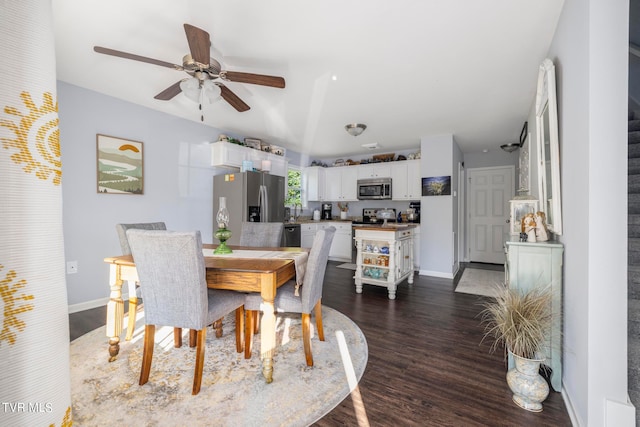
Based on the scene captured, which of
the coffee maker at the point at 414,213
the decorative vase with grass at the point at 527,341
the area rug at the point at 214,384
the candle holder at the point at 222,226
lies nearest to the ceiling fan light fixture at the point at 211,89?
the candle holder at the point at 222,226

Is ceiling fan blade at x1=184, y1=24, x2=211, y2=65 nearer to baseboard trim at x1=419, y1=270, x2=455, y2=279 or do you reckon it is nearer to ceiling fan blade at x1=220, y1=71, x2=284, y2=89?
ceiling fan blade at x1=220, y1=71, x2=284, y2=89

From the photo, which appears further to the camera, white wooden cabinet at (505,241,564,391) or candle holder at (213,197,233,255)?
candle holder at (213,197,233,255)

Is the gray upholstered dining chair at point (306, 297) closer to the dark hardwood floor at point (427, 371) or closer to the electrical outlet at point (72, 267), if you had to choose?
the dark hardwood floor at point (427, 371)

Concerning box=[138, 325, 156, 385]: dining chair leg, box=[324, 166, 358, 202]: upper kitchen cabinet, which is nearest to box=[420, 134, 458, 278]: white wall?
box=[324, 166, 358, 202]: upper kitchen cabinet

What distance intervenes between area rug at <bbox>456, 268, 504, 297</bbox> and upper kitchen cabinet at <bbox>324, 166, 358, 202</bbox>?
263 cm

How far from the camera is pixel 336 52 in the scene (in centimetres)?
230

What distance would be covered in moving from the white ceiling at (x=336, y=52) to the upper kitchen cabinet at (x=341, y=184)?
2.36 metres

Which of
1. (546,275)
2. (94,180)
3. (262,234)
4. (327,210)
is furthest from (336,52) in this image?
(327,210)

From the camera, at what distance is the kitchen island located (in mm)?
3574

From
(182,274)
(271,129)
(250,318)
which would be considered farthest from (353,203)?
(182,274)

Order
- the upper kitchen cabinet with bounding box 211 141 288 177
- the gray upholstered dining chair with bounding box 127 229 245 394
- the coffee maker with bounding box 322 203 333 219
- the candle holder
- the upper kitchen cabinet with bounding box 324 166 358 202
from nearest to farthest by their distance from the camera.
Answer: the gray upholstered dining chair with bounding box 127 229 245 394 → the candle holder → the upper kitchen cabinet with bounding box 211 141 288 177 → the upper kitchen cabinet with bounding box 324 166 358 202 → the coffee maker with bounding box 322 203 333 219

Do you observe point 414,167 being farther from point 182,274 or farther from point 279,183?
point 182,274

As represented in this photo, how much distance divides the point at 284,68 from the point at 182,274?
1.96 metres

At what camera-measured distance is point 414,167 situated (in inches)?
213
